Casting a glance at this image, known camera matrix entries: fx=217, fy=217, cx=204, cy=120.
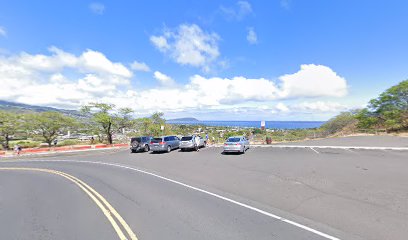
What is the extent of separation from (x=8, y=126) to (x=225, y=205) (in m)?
50.5

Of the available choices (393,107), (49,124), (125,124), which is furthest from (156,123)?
(393,107)

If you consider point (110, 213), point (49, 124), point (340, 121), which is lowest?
point (110, 213)

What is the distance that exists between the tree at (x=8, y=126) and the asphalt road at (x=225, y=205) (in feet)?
128

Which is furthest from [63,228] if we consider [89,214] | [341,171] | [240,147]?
[240,147]

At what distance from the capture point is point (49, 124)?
44.8m

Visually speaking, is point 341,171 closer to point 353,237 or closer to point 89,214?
point 353,237

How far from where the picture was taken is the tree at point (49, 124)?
143 ft

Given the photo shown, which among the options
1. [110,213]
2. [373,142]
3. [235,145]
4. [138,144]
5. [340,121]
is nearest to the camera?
[110,213]

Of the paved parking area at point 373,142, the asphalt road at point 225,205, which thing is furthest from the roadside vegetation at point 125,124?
the asphalt road at point 225,205

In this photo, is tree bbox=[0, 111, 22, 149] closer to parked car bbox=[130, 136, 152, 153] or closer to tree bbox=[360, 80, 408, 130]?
parked car bbox=[130, 136, 152, 153]

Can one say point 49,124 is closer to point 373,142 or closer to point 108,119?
point 108,119

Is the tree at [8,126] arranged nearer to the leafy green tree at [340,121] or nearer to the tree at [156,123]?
the tree at [156,123]

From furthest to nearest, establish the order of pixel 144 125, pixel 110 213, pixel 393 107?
1. pixel 144 125
2. pixel 393 107
3. pixel 110 213

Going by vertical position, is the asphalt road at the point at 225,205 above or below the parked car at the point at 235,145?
below
